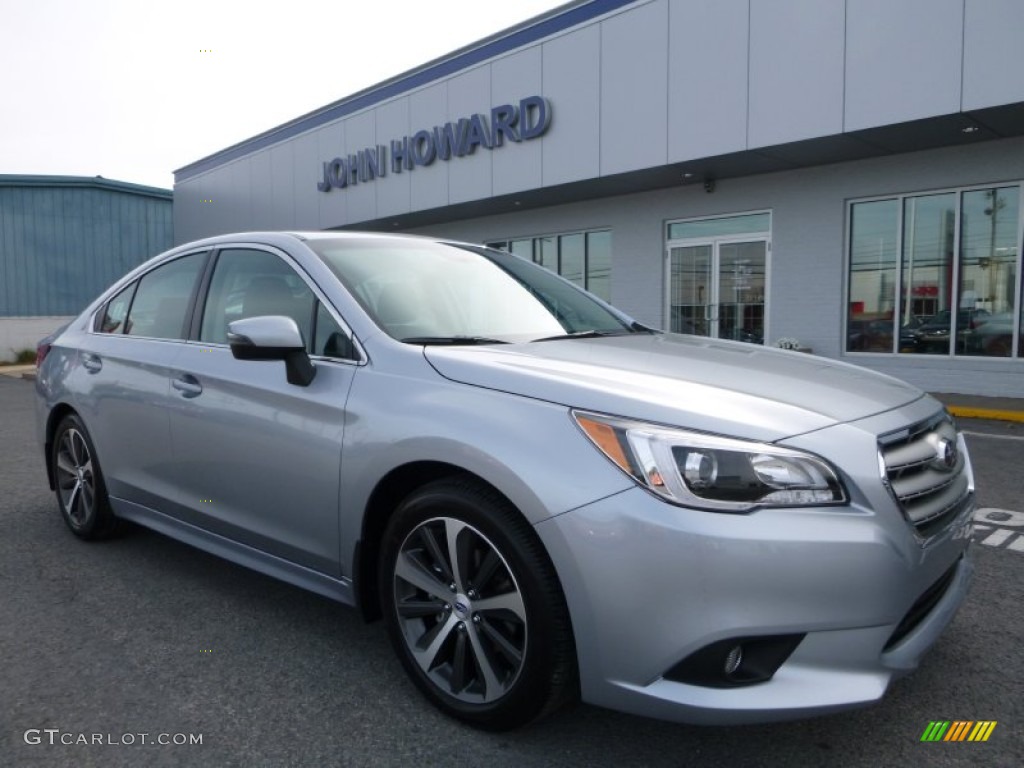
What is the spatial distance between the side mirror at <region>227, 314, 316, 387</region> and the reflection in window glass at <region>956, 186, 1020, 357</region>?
10.5 m

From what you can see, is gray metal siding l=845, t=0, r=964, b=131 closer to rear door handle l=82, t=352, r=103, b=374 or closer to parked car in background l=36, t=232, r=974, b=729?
parked car in background l=36, t=232, r=974, b=729

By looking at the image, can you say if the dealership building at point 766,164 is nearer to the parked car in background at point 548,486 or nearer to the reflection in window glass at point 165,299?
the parked car in background at point 548,486

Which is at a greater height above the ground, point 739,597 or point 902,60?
point 902,60

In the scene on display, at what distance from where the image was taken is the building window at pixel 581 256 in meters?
15.3

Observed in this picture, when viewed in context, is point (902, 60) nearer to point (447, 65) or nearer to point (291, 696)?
point (447, 65)

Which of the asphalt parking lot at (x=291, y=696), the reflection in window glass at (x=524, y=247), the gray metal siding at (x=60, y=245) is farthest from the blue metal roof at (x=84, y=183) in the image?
the asphalt parking lot at (x=291, y=696)

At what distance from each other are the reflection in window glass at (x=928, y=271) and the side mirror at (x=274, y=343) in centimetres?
1053

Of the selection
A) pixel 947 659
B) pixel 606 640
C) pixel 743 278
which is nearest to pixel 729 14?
pixel 743 278

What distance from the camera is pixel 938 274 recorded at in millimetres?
11031

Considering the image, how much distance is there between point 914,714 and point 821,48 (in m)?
9.83

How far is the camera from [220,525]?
10.6 ft

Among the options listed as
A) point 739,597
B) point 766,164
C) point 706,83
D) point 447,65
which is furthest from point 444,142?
point 739,597

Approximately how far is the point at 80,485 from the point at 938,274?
1075 cm

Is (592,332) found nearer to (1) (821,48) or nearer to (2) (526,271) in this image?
(2) (526,271)
